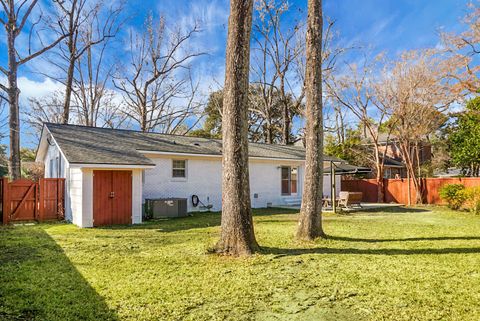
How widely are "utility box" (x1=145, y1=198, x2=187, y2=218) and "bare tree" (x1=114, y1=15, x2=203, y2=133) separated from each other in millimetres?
14171

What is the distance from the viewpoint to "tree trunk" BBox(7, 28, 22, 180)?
14939 millimetres

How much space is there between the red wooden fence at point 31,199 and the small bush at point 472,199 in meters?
17.5

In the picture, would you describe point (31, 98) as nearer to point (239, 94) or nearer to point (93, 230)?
point (93, 230)

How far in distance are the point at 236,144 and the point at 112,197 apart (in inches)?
259

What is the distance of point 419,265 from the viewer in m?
5.98

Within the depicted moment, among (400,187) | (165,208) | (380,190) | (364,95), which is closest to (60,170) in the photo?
(165,208)

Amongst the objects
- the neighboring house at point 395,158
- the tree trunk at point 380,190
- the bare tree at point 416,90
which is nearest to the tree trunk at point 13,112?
the bare tree at point 416,90

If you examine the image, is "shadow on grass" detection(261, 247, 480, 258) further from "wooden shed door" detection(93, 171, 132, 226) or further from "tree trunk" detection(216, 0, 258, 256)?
"wooden shed door" detection(93, 171, 132, 226)

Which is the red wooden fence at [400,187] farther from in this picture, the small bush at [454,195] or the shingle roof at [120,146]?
the shingle roof at [120,146]

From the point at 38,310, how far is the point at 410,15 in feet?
68.1

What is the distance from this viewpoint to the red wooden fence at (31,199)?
1150 cm

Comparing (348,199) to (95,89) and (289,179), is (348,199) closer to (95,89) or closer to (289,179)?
(289,179)

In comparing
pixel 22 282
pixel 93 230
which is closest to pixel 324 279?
pixel 22 282

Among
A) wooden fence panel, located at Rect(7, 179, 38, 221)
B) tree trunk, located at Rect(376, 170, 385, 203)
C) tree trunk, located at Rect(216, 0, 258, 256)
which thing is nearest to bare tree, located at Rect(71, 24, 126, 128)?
wooden fence panel, located at Rect(7, 179, 38, 221)
